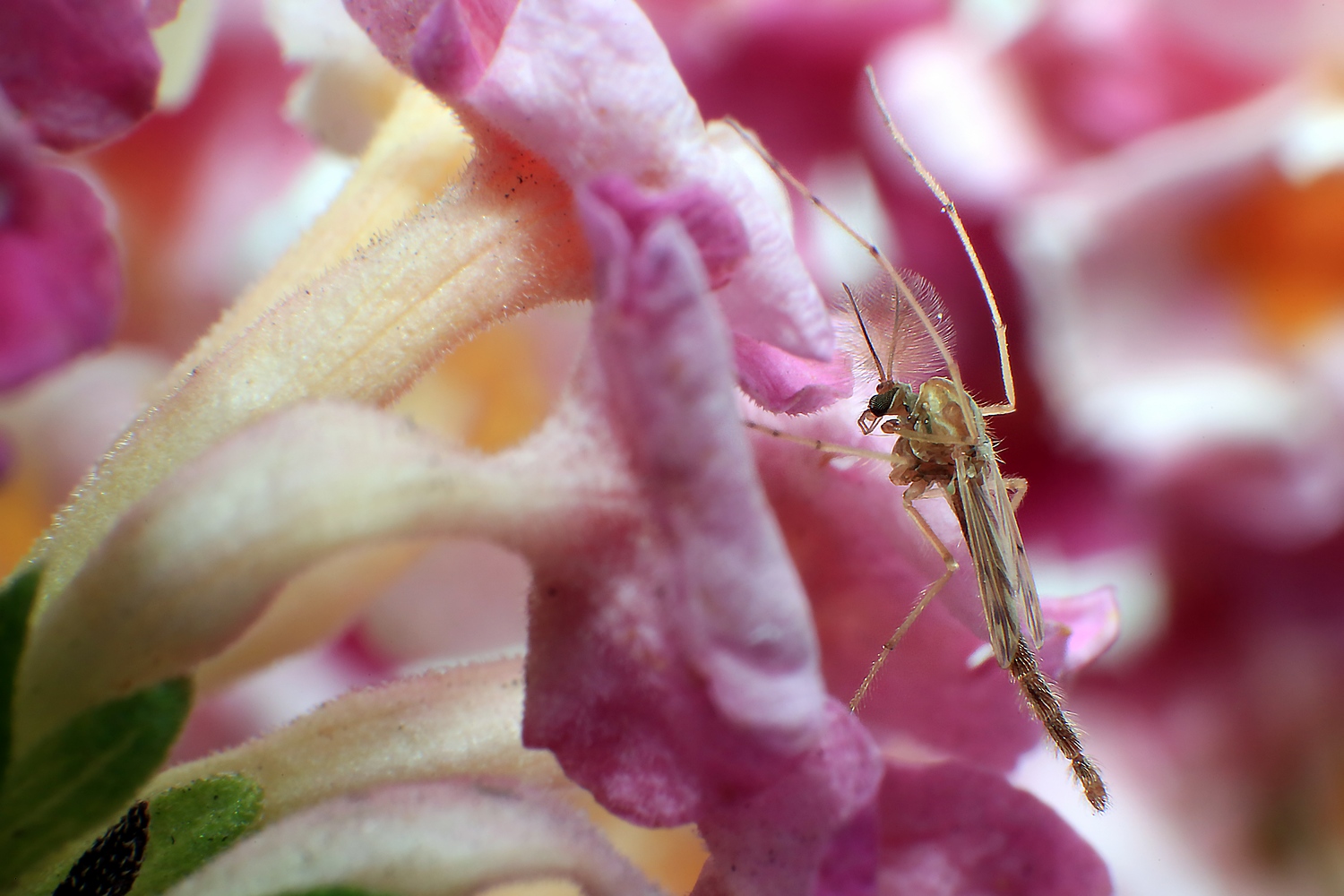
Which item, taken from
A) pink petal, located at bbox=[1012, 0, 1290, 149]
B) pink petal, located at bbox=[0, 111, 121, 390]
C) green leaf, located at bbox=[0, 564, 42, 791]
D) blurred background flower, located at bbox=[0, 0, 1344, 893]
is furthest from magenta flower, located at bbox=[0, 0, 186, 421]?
pink petal, located at bbox=[1012, 0, 1290, 149]

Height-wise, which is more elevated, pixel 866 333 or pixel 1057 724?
pixel 866 333

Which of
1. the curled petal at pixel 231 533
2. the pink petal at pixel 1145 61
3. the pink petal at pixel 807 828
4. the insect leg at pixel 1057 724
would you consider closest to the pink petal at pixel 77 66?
the curled petal at pixel 231 533

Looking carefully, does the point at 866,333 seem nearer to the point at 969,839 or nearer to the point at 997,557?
the point at 997,557

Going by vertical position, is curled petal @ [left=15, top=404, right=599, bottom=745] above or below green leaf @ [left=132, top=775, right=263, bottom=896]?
above

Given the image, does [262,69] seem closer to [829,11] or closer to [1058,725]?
[829,11]

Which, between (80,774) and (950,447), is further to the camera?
(950,447)

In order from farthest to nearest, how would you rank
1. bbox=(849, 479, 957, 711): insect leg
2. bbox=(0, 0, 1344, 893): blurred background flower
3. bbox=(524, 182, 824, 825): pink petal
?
bbox=(0, 0, 1344, 893): blurred background flower
bbox=(849, 479, 957, 711): insect leg
bbox=(524, 182, 824, 825): pink petal

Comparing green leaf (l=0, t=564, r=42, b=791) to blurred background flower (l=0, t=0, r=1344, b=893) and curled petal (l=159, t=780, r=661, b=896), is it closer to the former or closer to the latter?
curled petal (l=159, t=780, r=661, b=896)

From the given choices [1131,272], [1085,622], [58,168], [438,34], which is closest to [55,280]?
[58,168]
